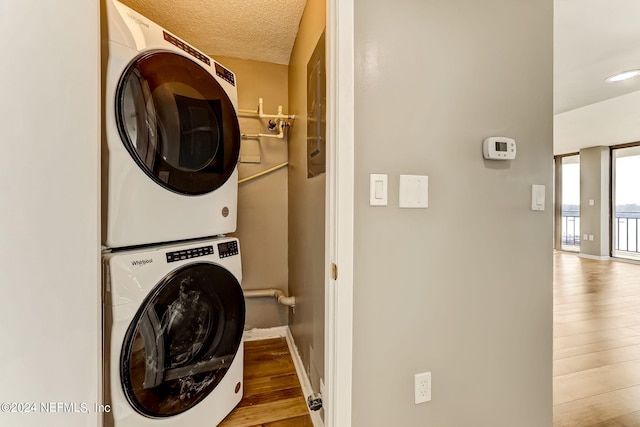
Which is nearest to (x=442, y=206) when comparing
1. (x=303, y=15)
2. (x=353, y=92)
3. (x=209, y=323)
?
(x=353, y=92)

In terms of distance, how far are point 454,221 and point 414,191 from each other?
0.22 meters

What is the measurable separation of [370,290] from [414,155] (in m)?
0.53

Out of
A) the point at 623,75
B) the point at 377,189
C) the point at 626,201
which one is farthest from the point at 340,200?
the point at 626,201

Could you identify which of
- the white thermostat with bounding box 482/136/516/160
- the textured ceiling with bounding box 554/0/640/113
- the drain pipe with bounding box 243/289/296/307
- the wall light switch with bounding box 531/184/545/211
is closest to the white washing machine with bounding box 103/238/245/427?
the drain pipe with bounding box 243/289/296/307

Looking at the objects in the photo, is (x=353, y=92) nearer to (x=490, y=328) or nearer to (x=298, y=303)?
(x=490, y=328)

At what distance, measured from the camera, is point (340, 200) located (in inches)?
37.5

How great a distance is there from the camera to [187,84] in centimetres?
126

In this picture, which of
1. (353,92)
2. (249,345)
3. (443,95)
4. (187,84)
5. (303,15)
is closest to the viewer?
(353,92)

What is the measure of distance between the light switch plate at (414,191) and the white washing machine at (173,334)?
91cm

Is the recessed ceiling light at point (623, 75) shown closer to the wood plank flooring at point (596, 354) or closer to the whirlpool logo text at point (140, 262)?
the wood plank flooring at point (596, 354)

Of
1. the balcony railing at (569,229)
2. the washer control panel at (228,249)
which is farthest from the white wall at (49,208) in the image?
the balcony railing at (569,229)

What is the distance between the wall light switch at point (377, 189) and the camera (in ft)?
3.25

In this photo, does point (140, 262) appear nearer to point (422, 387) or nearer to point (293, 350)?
point (422, 387)

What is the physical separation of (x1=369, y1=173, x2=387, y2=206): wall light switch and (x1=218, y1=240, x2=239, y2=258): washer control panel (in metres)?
0.80
